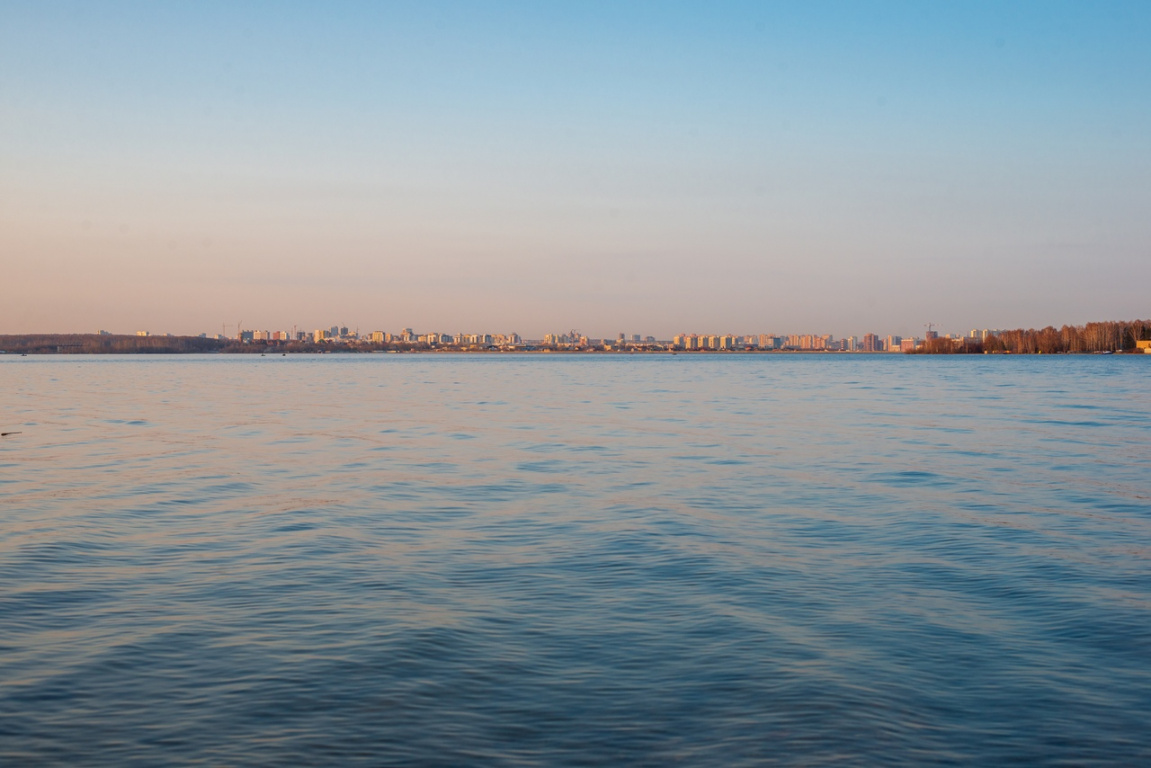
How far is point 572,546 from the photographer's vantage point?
14023 millimetres

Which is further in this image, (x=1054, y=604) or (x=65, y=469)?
(x=65, y=469)

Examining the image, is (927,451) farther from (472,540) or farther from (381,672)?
(381,672)

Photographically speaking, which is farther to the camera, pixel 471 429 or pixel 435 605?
pixel 471 429

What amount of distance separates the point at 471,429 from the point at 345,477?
533 inches

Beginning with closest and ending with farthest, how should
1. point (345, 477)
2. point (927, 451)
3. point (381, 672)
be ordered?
point (381, 672), point (345, 477), point (927, 451)

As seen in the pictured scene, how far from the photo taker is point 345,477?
73.3 feet

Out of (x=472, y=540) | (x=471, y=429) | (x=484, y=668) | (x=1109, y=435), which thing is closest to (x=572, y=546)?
(x=472, y=540)

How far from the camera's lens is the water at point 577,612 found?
281 inches

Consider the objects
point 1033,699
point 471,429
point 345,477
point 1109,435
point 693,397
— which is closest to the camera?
point 1033,699

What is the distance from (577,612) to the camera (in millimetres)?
10367

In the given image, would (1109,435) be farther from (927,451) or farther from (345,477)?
(345,477)

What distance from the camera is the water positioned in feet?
23.4

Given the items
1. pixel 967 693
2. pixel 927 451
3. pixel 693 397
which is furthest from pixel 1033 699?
pixel 693 397

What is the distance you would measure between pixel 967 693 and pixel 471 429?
28786 mm
